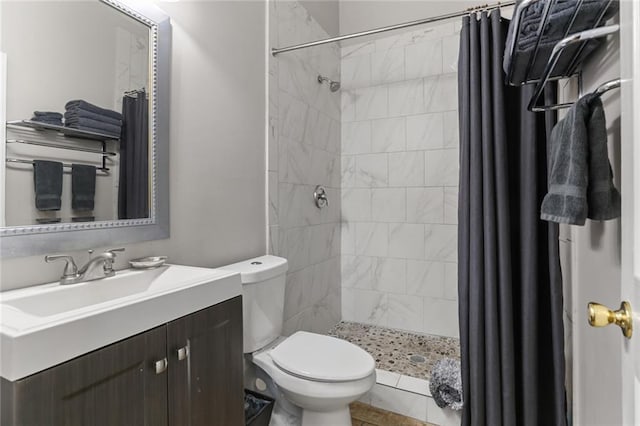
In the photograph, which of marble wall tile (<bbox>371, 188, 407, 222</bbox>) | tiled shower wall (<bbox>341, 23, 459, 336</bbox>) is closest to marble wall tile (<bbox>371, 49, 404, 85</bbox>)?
tiled shower wall (<bbox>341, 23, 459, 336</bbox>)

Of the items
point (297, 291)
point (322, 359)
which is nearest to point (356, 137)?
point (297, 291)

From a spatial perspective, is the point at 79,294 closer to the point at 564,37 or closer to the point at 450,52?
the point at 564,37

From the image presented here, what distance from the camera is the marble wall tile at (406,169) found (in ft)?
8.45

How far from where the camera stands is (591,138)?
760 mm

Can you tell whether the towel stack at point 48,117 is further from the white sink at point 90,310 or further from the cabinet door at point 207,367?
the cabinet door at point 207,367

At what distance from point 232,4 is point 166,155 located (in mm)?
875

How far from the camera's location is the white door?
44 centimetres

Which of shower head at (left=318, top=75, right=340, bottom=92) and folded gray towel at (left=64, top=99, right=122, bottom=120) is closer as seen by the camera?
folded gray towel at (left=64, top=99, right=122, bottom=120)

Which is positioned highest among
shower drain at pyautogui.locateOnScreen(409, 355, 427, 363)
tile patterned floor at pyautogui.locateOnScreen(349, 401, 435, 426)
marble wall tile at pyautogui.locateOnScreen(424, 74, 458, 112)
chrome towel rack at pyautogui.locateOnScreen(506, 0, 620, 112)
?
marble wall tile at pyautogui.locateOnScreen(424, 74, 458, 112)

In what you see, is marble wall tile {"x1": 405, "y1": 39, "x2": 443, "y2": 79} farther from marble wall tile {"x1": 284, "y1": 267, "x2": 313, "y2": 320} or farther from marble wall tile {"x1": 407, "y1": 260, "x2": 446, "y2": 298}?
marble wall tile {"x1": 284, "y1": 267, "x2": 313, "y2": 320}

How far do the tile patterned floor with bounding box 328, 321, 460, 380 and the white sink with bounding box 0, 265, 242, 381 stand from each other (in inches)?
55.8

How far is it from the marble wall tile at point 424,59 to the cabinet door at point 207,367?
2.20 metres

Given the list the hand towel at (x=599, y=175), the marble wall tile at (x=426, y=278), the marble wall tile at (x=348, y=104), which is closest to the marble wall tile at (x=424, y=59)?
the marble wall tile at (x=348, y=104)

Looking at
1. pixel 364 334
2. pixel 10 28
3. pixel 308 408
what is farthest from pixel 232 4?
pixel 364 334
